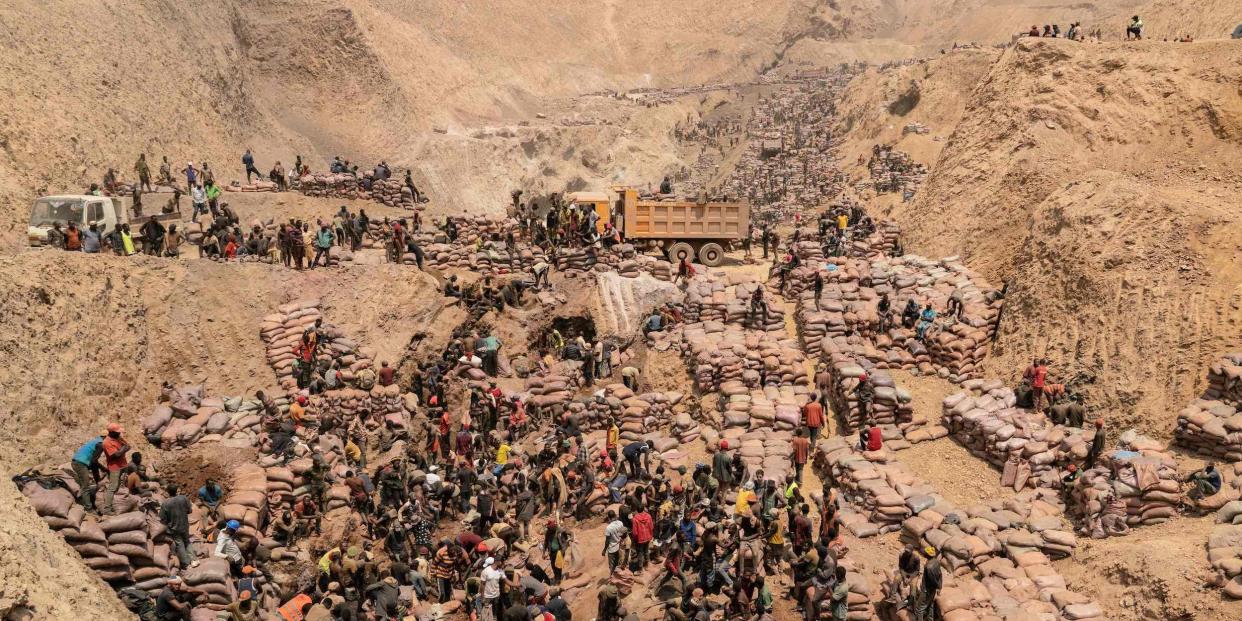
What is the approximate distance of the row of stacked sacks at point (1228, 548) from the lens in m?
12.1

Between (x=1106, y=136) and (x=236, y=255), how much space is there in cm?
2292

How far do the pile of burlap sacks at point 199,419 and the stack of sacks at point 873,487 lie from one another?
454 inches

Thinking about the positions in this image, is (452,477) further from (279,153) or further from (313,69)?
(313,69)

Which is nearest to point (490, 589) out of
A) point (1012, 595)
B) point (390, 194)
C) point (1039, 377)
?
point (1012, 595)

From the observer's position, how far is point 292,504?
16.5 m

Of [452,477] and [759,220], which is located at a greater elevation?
[759,220]

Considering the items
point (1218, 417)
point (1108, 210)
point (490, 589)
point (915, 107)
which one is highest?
point (915, 107)

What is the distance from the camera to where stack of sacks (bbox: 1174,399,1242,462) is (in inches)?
600

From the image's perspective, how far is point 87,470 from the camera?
14266mm

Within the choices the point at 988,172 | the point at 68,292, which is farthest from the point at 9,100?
the point at 988,172

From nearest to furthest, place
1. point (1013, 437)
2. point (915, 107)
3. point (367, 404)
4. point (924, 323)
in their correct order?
point (1013, 437)
point (367, 404)
point (924, 323)
point (915, 107)

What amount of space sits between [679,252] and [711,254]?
99 centimetres

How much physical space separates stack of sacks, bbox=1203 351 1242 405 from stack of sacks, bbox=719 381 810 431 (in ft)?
25.2

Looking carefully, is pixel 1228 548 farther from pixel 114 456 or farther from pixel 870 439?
pixel 114 456
